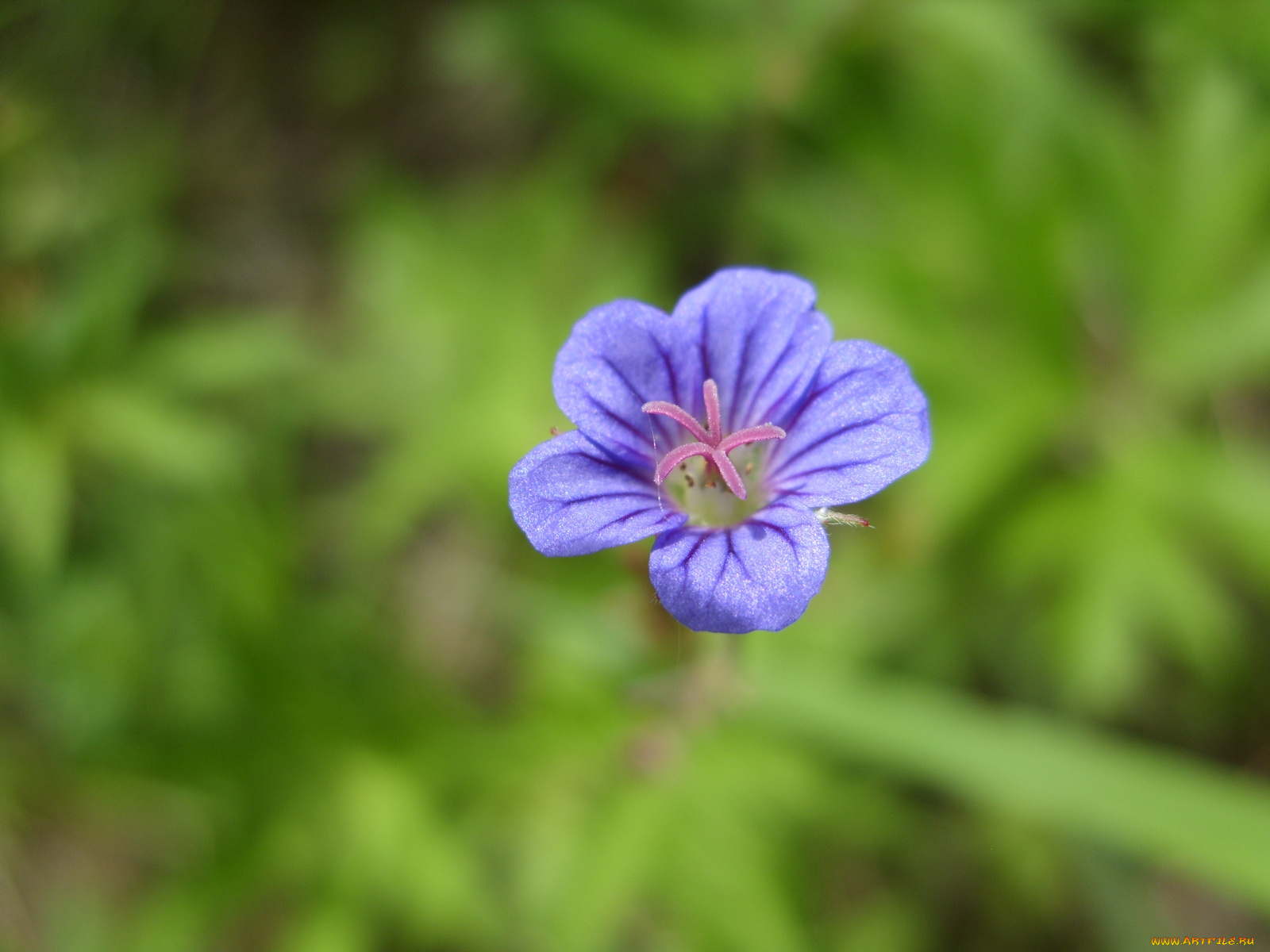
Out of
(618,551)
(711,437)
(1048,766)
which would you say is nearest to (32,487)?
(618,551)

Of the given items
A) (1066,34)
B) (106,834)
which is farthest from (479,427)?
(1066,34)

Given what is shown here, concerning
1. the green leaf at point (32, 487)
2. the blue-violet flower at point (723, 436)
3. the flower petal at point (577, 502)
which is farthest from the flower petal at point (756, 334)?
the green leaf at point (32, 487)

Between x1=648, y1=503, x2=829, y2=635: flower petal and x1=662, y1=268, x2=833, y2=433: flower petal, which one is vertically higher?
x1=662, y1=268, x2=833, y2=433: flower petal

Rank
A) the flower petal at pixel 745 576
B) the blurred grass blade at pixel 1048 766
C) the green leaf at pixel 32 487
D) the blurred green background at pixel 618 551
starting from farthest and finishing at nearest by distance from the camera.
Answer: the blurred green background at pixel 618 551 < the green leaf at pixel 32 487 < the blurred grass blade at pixel 1048 766 < the flower petal at pixel 745 576

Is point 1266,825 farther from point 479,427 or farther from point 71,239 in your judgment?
point 71,239

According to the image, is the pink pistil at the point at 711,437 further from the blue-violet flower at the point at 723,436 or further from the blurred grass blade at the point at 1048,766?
the blurred grass blade at the point at 1048,766

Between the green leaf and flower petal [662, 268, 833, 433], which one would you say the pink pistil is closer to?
flower petal [662, 268, 833, 433]

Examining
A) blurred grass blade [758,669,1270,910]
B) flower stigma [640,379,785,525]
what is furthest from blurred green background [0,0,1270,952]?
flower stigma [640,379,785,525]
